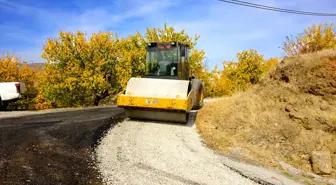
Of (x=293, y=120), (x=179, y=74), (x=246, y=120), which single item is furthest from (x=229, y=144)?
(x=179, y=74)

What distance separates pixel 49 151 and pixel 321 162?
7.30 meters

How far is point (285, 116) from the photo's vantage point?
9062 mm

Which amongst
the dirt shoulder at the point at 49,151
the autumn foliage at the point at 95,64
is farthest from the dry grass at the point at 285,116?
the autumn foliage at the point at 95,64

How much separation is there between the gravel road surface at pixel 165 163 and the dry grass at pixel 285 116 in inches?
43.0

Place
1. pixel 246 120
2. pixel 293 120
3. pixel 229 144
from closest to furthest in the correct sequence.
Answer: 1. pixel 229 144
2. pixel 293 120
3. pixel 246 120

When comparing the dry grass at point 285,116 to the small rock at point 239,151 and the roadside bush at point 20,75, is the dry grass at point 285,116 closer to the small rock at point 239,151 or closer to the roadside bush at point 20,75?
the small rock at point 239,151

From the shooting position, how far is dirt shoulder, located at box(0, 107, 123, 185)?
4535mm

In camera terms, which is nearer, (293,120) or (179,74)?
(293,120)

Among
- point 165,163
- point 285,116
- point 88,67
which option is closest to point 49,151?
point 165,163

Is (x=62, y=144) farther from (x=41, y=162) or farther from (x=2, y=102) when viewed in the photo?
(x=2, y=102)

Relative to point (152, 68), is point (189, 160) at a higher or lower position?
lower

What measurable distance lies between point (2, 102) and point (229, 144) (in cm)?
1121

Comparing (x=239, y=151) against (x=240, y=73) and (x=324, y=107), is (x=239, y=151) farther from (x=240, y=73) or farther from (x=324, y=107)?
(x=240, y=73)

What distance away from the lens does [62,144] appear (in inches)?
252
